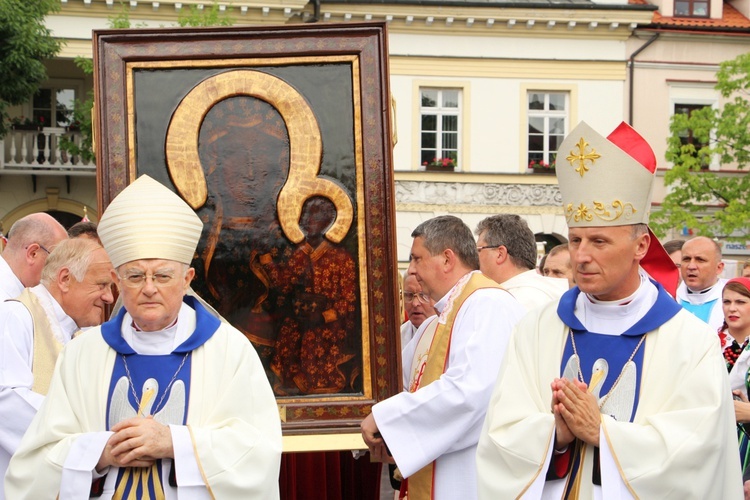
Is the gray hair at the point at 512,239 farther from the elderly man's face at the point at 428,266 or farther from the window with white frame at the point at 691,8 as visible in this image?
Answer: the window with white frame at the point at 691,8

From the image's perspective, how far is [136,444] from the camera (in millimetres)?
3693

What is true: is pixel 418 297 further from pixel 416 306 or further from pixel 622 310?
pixel 622 310

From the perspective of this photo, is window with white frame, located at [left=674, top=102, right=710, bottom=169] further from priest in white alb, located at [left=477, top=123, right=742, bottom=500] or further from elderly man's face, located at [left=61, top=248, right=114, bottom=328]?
priest in white alb, located at [left=477, top=123, right=742, bottom=500]

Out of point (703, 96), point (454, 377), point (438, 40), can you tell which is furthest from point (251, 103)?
point (703, 96)

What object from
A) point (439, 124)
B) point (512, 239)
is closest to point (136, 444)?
point (512, 239)

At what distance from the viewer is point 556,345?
405 centimetres

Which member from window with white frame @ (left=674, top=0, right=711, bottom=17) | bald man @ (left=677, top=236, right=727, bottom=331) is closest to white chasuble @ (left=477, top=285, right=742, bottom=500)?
bald man @ (left=677, top=236, right=727, bottom=331)

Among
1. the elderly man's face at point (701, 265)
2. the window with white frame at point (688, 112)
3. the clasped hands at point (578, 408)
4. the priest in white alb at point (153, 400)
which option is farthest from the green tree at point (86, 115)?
the clasped hands at point (578, 408)

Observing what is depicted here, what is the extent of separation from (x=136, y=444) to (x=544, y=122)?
22294mm

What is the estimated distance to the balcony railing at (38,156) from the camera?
23.7 meters

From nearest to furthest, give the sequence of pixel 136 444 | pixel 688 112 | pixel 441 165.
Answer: pixel 136 444 → pixel 441 165 → pixel 688 112

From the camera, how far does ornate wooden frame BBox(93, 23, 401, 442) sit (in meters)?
5.15

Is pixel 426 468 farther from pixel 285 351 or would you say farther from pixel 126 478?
pixel 126 478

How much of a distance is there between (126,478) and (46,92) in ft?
73.0
